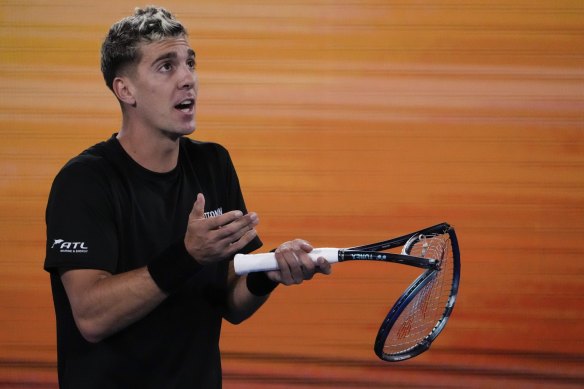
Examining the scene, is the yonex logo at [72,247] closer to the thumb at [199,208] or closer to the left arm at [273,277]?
the thumb at [199,208]

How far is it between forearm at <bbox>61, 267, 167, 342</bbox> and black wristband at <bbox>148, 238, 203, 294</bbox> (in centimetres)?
2

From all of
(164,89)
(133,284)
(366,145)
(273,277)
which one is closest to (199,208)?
(133,284)

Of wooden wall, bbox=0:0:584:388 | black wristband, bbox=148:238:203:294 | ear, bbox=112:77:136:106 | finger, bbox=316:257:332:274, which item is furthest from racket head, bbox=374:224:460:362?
wooden wall, bbox=0:0:584:388

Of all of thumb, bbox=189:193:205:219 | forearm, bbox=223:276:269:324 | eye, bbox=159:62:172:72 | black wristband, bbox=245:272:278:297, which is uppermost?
eye, bbox=159:62:172:72

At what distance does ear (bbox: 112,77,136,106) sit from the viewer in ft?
7.06

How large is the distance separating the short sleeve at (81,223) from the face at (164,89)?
0.24 m

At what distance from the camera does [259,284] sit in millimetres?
2131

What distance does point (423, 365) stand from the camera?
3.38 metres

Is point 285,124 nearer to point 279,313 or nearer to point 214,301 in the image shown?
point 279,313

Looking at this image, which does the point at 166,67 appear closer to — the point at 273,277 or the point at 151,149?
the point at 151,149

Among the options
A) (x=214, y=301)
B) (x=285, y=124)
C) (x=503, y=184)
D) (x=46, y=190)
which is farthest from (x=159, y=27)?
(x=503, y=184)

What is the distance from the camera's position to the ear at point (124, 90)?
7.06 feet

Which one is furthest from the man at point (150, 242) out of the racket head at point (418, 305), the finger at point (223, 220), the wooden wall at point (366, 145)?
the wooden wall at point (366, 145)

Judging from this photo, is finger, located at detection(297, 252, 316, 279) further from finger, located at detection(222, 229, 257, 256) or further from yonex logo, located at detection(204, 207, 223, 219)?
yonex logo, located at detection(204, 207, 223, 219)
